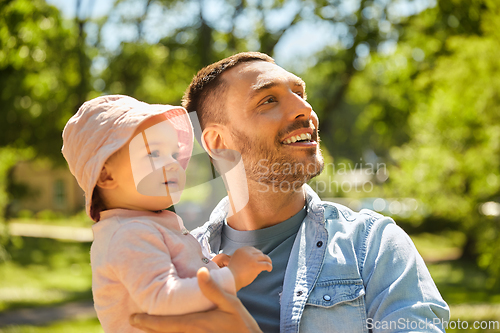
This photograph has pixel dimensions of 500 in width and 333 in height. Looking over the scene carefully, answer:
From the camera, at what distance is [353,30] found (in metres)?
12.0

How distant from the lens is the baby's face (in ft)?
4.90

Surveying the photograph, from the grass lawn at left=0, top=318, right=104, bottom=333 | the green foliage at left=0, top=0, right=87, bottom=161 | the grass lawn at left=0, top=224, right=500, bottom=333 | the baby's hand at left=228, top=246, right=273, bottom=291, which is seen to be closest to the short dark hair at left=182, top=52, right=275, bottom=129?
the baby's hand at left=228, top=246, right=273, bottom=291

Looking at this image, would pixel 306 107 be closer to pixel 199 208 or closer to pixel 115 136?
pixel 115 136

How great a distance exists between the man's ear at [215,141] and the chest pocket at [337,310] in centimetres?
87

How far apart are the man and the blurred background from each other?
4.89 meters

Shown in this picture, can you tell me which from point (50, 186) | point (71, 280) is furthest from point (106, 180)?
point (50, 186)

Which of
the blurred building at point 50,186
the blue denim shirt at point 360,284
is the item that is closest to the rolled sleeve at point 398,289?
the blue denim shirt at point 360,284

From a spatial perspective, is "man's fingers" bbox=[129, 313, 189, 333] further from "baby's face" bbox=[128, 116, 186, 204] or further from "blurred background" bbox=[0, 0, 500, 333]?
"blurred background" bbox=[0, 0, 500, 333]

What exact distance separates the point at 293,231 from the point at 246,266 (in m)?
0.75

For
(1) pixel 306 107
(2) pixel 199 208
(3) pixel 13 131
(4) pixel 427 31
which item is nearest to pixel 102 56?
Answer: (3) pixel 13 131

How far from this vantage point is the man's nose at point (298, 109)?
79.0 inches

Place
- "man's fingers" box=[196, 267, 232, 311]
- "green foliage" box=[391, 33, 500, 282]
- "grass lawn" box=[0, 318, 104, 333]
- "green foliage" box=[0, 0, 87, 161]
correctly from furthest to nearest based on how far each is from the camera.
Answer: "grass lawn" box=[0, 318, 104, 333] → "green foliage" box=[391, 33, 500, 282] → "green foliage" box=[0, 0, 87, 161] → "man's fingers" box=[196, 267, 232, 311]

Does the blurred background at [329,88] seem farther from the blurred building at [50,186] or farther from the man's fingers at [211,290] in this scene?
the blurred building at [50,186]

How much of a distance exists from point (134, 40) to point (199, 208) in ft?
30.5
